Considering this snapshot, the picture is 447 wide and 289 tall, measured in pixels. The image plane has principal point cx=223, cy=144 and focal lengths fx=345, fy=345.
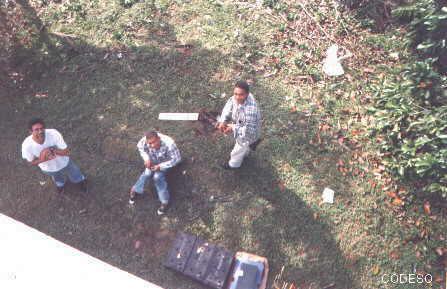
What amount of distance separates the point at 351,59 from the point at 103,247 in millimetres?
6280

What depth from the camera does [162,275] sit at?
18.1 feet

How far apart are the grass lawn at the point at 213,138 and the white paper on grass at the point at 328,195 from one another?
0.27ft

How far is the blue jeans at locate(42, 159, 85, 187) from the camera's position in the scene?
5.84 m

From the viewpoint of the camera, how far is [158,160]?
582cm

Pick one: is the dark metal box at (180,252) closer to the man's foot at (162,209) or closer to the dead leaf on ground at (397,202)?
the man's foot at (162,209)

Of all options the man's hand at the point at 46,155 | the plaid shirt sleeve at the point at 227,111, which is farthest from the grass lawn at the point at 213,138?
the man's hand at the point at 46,155

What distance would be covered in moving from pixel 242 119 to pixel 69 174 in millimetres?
3171

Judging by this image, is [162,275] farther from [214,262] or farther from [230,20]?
[230,20]

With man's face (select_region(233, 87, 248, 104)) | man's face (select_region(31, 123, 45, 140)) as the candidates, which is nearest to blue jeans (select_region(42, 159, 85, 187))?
man's face (select_region(31, 123, 45, 140))

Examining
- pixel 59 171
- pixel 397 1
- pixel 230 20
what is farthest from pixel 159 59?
pixel 397 1

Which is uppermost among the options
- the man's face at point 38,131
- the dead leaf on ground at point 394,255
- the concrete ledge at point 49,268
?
the man's face at point 38,131

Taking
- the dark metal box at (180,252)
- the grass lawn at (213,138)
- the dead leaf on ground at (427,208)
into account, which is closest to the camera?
the dark metal box at (180,252)

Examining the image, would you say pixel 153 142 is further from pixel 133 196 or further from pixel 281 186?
pixel 281 186

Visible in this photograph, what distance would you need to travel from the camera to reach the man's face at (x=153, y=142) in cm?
531
